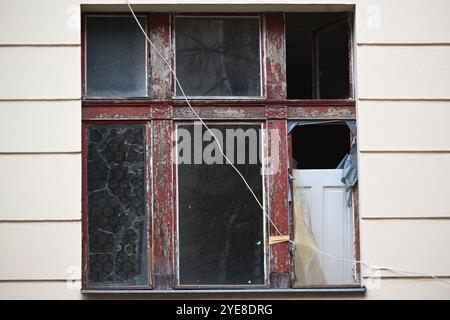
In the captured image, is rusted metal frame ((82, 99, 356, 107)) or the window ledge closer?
the window ledge

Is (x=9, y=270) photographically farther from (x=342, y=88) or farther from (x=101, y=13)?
(x=342, y=88)

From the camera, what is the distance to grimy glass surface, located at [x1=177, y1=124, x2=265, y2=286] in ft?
25.8

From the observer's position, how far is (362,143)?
7.86 metres

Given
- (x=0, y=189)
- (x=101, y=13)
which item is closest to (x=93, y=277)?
(x=0, y=189)

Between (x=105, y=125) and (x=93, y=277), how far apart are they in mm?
1191

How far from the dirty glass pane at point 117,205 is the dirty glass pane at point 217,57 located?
0.61m

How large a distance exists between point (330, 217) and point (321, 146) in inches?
32.2

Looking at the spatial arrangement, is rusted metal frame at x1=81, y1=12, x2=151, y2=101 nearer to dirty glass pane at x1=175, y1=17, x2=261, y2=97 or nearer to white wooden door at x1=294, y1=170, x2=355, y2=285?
dirty glass pane at x1=175, y1=17, x2=261, y2=97

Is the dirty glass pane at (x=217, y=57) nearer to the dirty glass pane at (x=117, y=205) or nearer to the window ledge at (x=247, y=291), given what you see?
the dirty glass pane at (x=117, y=205)

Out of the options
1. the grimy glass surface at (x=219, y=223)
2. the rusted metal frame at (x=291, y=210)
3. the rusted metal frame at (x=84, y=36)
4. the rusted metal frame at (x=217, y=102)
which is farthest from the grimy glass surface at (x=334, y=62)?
Result: the rusted metal frame at (x=84, y=36)

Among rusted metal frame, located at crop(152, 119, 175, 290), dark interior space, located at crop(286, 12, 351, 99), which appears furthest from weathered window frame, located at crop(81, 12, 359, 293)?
dark interior space, located at crop(286, 12, 351, 99)

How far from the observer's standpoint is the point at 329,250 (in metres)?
8.00

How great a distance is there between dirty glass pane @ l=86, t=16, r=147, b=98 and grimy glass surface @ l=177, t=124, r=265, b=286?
1.76 ft

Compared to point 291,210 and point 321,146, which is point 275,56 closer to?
point 321,146
